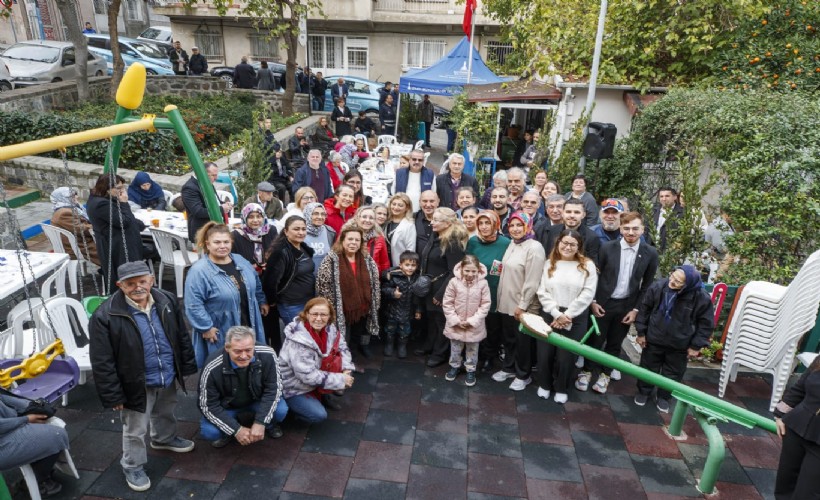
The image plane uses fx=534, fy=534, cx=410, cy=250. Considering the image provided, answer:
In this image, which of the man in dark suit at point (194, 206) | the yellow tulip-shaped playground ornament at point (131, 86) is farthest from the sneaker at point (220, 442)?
the yellow tulip-shaped playground ornament at point (131, 86)

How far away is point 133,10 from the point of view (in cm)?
3042

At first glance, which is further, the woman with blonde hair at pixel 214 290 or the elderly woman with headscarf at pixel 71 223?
the elderly woman with headscarf at pixel 71 223

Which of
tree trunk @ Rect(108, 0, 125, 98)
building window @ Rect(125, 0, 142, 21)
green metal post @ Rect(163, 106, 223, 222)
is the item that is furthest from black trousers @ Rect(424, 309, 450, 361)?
building window @ Rect(125, 0, 142, 21)

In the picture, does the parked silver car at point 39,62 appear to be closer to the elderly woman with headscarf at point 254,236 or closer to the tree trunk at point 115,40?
the tree trunk at point 115,40

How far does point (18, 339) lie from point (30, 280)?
90 cm

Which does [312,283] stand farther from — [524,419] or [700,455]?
[700,455]

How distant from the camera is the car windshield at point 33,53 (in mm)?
15109

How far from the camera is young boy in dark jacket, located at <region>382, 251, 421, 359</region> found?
210 inches

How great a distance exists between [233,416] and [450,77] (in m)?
11.3

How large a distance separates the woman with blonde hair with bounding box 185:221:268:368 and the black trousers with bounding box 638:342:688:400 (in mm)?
3527

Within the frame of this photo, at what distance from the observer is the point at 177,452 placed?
4039 millimetres

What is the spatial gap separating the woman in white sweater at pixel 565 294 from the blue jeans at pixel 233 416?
2.33 meters

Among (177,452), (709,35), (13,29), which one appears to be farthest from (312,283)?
(13,29)

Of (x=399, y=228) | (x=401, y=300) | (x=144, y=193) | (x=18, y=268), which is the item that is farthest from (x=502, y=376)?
(x=144, y=193)
